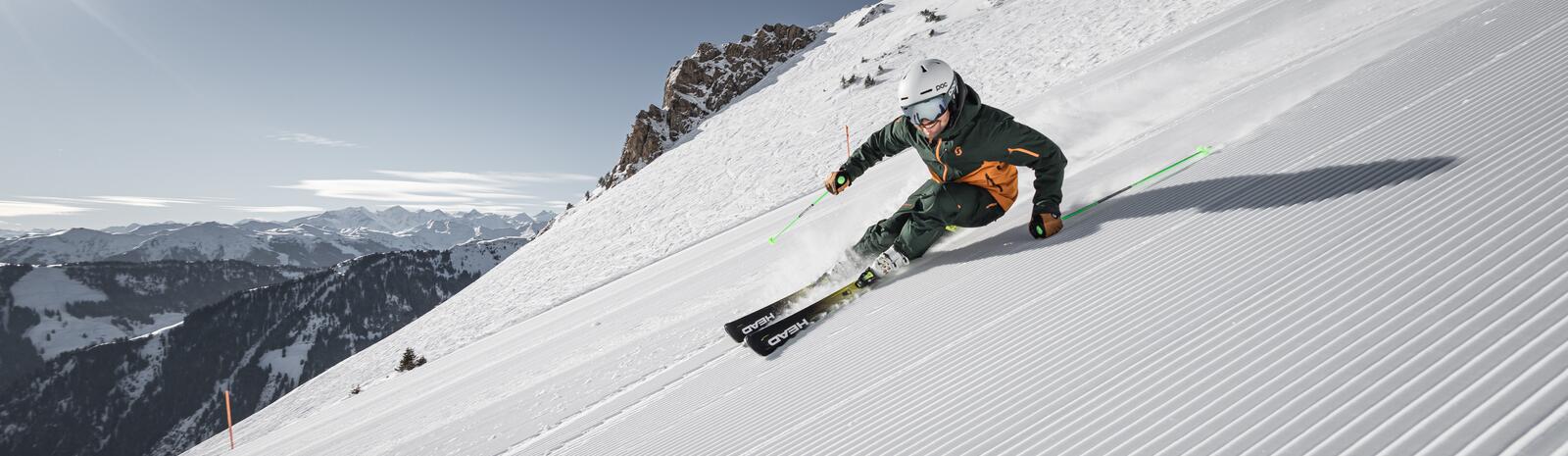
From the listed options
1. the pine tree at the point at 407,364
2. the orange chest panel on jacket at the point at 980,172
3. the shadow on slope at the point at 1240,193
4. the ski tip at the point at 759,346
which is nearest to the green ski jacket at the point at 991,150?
the orange chest panel on jacket at the point at 980,172

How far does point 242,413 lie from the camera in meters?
130

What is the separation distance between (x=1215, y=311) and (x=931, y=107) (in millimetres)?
2352

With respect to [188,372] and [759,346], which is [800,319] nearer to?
[759,346]

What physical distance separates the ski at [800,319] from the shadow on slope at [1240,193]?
0.57 m

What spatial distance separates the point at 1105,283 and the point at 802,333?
2.34 meters

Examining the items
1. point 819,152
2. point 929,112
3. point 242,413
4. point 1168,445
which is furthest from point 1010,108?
point 242,413

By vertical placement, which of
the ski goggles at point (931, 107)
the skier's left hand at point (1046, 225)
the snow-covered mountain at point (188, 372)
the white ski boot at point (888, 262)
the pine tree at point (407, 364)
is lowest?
the snow-covered mountain at point (188, 372)

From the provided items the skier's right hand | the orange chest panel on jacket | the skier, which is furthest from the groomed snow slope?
the skier's right hand

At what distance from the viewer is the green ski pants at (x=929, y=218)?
468 cm

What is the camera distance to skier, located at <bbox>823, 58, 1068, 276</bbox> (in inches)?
167

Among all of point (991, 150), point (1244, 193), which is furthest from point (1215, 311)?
point (991, 150)

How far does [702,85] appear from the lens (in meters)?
40.1

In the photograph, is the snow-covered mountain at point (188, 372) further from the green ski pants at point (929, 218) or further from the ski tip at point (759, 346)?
the green ski pants at point (929, 218)

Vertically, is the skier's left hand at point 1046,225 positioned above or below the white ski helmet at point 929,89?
below
